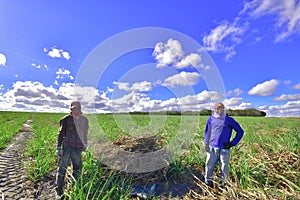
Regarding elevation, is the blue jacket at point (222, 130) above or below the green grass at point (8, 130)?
above

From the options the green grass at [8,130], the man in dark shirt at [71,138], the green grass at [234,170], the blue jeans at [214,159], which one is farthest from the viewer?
the green grass at [8,130]

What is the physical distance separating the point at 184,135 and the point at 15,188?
4.81 m

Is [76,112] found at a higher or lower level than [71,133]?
higher

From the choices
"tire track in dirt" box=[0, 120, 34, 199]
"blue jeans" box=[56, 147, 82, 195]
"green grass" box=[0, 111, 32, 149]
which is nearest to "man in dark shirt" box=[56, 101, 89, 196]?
"blue jeans" box=[56, 147, 82, 195]

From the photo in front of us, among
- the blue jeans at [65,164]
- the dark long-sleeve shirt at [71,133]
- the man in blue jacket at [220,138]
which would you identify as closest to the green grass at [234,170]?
the blue jeans at [65,164]

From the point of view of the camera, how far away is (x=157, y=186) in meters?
4.57

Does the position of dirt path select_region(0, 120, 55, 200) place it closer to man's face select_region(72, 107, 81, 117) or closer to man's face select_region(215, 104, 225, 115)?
man's face select_region(72, 107, 81, 117)

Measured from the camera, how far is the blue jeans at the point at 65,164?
4.09 m

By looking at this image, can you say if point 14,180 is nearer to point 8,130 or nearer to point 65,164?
point 65,164

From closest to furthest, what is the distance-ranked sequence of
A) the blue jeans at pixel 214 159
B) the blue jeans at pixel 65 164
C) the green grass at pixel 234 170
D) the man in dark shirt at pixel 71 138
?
the green grass at pixel 234 170, the blue jeans at pixel 65 164, the man in dark shirt at pixel 71 138, the blue jeans at pixel 214 159

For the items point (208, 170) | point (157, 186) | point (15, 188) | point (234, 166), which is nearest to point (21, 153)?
point (15, 188)

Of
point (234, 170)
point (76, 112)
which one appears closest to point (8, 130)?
point (76, 112)

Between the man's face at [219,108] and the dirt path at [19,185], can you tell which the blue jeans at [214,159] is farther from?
the dirt path at [19,185]

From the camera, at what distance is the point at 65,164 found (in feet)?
13.7
